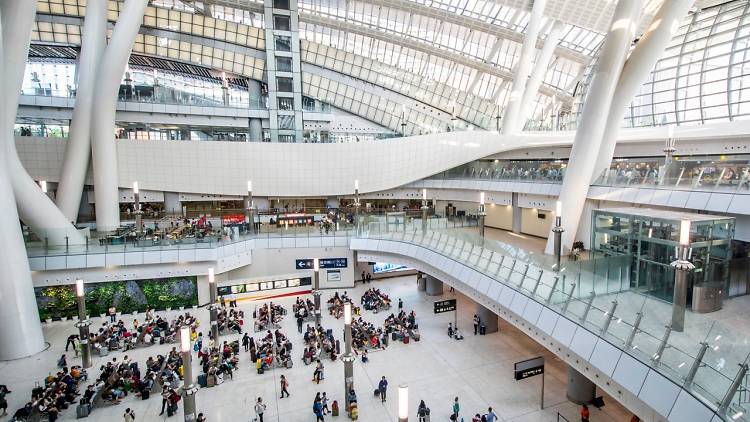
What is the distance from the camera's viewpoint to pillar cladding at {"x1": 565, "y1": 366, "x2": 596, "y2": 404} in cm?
1209

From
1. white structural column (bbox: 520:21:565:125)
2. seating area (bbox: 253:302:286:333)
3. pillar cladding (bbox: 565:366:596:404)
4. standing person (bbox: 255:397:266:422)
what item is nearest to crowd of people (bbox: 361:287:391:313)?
seating area (bbox: 253:302:286:333)

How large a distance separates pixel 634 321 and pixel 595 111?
11.5 meters

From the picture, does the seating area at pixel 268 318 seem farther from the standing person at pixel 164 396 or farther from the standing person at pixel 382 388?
the standing person at pixel 382 388

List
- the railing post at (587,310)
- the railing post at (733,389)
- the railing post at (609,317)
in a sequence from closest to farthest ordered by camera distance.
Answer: the railing post at (733,389)
the railing post at (609,317)
the railing post at (587,310)

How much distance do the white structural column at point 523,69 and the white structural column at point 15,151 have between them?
89.3 ft

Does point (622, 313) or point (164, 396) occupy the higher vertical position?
point (622, 313)

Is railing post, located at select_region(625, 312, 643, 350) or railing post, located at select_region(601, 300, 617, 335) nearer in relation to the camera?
railing post, located at select_region(625, 312, 643, 350)

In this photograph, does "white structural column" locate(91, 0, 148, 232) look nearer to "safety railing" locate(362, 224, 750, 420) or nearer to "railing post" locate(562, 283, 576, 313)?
"safety railing" locate(362, 224, 750, 420)

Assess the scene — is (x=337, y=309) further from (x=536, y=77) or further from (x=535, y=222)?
(x=536, y=77)

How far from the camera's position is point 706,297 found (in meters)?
9.94

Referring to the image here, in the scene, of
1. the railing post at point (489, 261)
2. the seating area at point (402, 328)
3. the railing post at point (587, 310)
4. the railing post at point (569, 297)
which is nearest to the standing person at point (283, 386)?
the seating area at point (402, 328)

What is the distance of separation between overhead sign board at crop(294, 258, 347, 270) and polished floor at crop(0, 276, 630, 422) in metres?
6.93

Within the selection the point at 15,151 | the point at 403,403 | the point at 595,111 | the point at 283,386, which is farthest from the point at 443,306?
the point at 15,151

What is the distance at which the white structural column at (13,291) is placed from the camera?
16.0m
